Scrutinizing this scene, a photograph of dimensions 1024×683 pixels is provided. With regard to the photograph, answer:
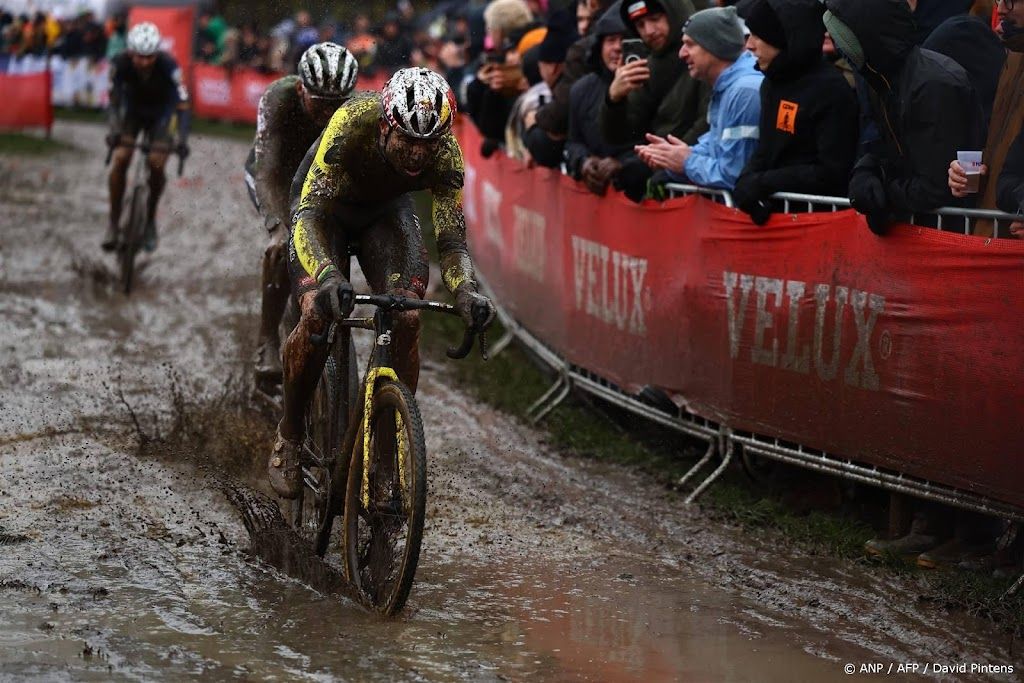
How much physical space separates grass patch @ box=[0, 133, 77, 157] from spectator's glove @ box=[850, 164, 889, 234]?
22.0m

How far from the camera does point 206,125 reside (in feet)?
114

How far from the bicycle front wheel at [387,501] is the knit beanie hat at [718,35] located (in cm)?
319

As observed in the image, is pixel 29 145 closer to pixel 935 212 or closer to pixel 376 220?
pixel 376 220

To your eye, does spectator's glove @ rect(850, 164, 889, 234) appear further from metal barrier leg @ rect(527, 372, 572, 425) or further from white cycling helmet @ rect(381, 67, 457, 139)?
metal barrier leg @ rect(527, 372, 572, 425)

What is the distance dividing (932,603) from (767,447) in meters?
1.58

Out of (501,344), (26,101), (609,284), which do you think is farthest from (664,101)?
(26,101)

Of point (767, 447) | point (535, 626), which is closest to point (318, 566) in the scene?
point (535, 626)

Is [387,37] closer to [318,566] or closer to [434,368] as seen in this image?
[434,368]

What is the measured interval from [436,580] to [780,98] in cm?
289

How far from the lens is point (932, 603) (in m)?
6.33

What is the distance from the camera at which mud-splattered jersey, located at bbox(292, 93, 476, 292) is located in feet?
20.7

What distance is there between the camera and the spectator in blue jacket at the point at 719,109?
7.95m

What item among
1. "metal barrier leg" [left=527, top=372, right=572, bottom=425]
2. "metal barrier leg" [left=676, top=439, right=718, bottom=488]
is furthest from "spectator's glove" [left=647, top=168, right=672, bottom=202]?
"metal barrier leg" [left=527, top=372, right=572, bottom=425]

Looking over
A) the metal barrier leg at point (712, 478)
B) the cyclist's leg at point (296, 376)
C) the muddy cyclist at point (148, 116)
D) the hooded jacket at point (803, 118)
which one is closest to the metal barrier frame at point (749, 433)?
the metal barrier leg at point (712, 478)
